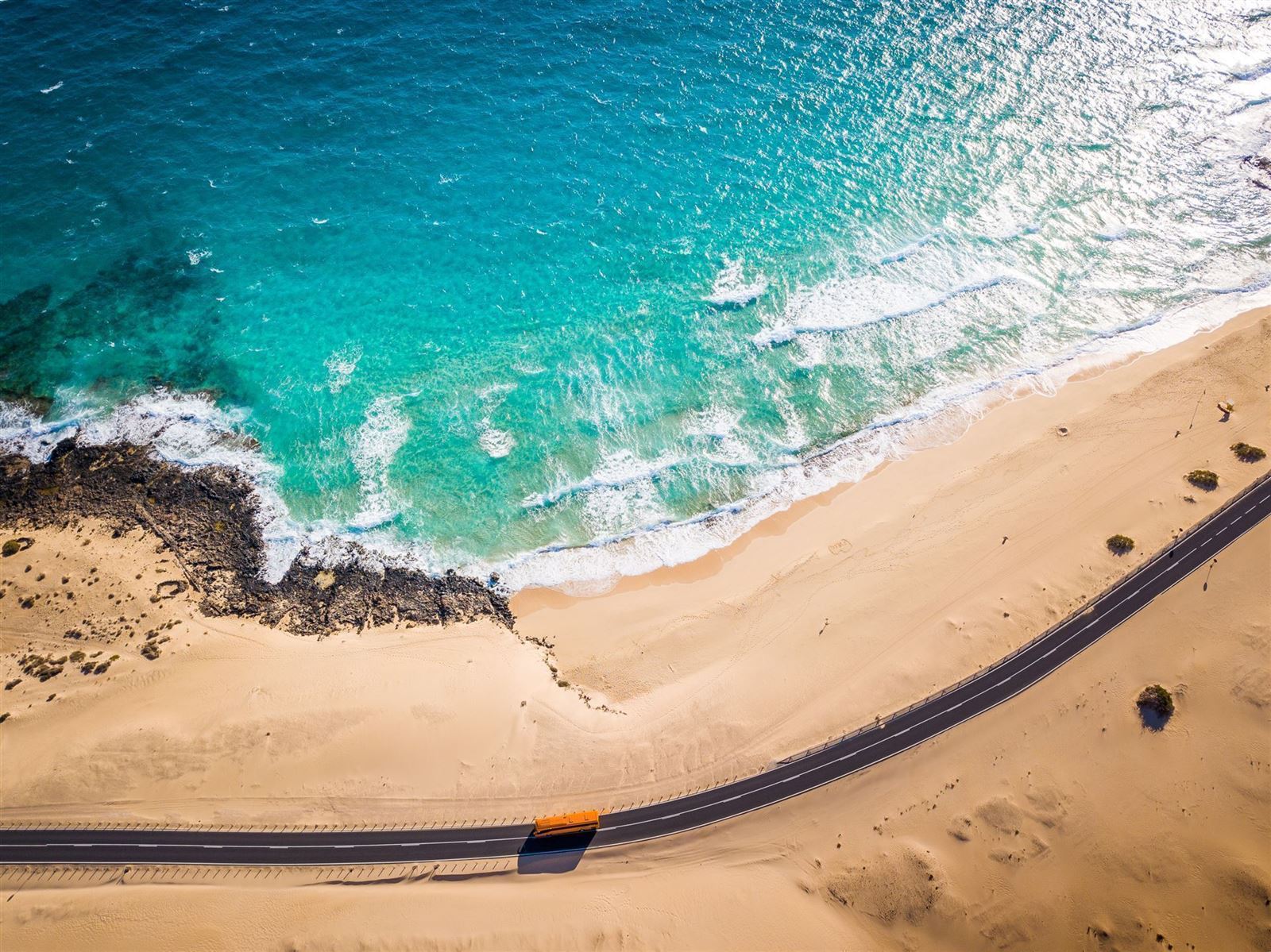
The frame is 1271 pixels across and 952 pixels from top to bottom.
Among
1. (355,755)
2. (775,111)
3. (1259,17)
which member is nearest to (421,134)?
(775,111)

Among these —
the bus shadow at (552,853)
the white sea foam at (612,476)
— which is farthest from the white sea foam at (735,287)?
the bus shadow at (552,853)

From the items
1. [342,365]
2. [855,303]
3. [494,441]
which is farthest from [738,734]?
[342,365]

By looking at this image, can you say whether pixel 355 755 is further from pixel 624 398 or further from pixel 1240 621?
pixel 1240 621

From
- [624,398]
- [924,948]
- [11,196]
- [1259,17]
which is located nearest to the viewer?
[924,948]

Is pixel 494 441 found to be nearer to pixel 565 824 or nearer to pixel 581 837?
pixel 565 824

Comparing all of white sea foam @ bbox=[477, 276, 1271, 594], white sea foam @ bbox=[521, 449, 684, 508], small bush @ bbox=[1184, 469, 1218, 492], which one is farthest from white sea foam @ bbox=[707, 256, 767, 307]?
small bush @ bbox=[1184, 469, 1218, 492]

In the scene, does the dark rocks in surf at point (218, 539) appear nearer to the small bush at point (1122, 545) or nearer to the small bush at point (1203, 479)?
the small bush at point (1122, 545)
